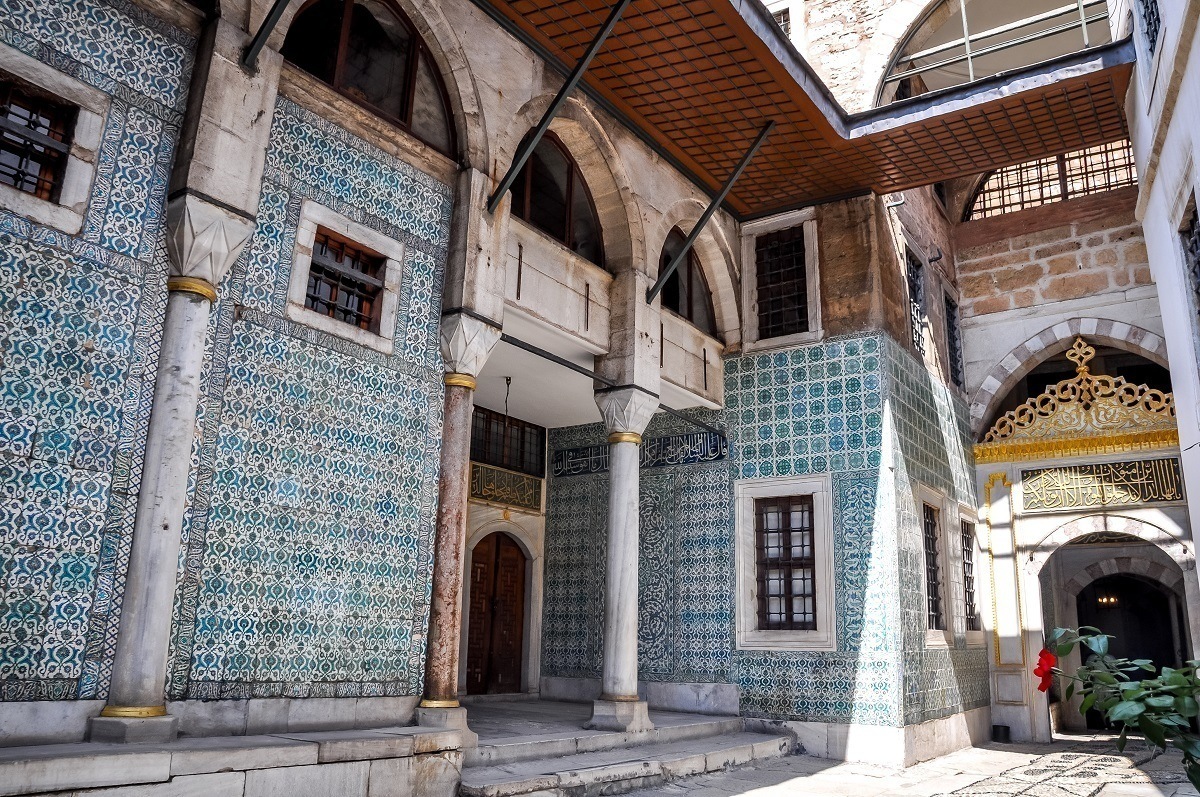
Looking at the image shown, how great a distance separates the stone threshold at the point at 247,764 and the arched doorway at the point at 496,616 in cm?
454

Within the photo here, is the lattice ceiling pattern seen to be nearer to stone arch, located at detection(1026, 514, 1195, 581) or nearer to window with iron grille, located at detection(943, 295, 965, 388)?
window with iron grille, located at detection(943, 295, 965, 388)

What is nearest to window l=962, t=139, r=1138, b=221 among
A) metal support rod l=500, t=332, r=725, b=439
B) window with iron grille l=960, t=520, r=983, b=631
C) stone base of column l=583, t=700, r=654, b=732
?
window with iron grille l=960, t=520, r=983, b=631

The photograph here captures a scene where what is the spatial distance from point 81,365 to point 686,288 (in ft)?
20.5

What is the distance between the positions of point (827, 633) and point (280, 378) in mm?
5602

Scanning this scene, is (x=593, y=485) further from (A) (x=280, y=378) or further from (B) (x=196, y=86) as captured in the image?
(B) (x=196, y=86)

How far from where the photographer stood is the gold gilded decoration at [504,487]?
9945mm

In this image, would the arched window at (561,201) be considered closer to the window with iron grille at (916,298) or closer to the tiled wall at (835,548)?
the tiled wall at (835,548)

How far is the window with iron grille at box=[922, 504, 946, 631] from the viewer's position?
938cm

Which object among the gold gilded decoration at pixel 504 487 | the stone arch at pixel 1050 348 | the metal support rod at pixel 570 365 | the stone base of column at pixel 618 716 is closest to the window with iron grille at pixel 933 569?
the stone arch at pixel 1050 348

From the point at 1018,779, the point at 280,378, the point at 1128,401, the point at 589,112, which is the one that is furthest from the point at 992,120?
the point at 280,378

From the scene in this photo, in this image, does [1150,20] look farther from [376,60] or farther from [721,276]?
[376,60]

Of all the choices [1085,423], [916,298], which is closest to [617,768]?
[916,298]

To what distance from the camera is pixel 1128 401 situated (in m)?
10.6

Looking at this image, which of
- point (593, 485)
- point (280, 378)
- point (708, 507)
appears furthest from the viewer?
point (593, 485)
